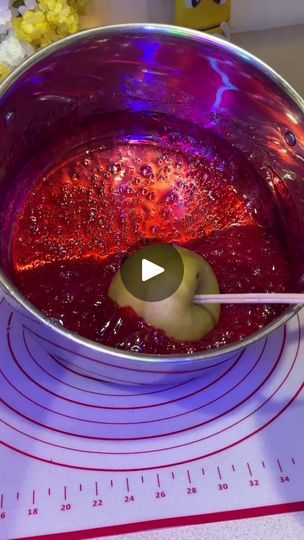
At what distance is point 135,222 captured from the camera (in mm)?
695

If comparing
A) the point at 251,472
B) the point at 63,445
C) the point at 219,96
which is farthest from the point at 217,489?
the point at 219,96

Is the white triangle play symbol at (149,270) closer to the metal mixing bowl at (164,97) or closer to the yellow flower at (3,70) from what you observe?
the metal mixing bowl at (164,97)

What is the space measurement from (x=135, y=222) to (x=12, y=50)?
26cm

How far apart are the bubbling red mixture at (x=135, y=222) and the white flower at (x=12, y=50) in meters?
0.12

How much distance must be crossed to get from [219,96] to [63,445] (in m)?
0.42

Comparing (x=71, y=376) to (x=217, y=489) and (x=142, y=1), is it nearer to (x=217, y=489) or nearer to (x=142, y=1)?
(x=217, y=489)

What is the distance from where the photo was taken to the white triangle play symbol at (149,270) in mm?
547

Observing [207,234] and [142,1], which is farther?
[142,1]

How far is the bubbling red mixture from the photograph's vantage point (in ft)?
1.95

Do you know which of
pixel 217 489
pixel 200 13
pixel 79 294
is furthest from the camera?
pixel 200 13

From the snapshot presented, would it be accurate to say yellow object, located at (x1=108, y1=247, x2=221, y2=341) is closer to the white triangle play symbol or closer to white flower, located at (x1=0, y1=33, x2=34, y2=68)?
the white triangle play symbol

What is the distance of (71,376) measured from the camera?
0.57 meters

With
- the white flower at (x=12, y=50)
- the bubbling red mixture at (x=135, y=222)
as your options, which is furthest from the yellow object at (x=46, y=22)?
the bubbling red mixture at (x=135, y=222)

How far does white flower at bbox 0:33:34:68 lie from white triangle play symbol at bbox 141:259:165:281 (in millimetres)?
334
